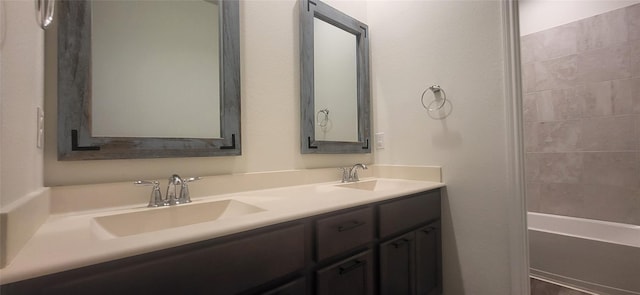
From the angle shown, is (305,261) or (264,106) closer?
(305,261)

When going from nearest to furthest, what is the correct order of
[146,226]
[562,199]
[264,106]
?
[146,226] → [264,106] → [562,199]

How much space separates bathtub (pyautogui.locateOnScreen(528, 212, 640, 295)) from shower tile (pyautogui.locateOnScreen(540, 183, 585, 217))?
0.09 metres

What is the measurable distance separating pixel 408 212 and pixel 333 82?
0.94 meters

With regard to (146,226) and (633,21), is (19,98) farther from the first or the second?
(633,21)

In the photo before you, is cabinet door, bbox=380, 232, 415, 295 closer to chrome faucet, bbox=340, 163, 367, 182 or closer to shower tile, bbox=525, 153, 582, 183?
chrome faucet, bbox=340, 163, 367, 182

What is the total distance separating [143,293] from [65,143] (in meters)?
0.64

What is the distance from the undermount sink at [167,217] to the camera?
0.88 metres

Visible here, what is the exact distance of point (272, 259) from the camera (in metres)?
0.80

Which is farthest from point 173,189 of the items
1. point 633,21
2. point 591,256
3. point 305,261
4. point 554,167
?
point 633,21

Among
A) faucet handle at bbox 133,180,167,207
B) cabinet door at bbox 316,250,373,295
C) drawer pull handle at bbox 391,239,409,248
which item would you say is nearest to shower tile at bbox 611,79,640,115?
drawer pull handle at bbox 391,239,409,248

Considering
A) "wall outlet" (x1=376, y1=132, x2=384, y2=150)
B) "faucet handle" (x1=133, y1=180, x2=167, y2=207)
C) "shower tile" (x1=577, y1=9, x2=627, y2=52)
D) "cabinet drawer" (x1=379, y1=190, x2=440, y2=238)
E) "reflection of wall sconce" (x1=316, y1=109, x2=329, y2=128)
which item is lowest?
"cabinet drawer" (x1=379, y1=190, x2=440, y2=238)

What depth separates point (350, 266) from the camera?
102 cm

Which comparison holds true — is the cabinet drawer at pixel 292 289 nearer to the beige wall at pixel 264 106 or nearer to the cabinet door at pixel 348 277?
the cabinet door at pixel 348 277

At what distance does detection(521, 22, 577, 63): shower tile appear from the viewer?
7.51ft
